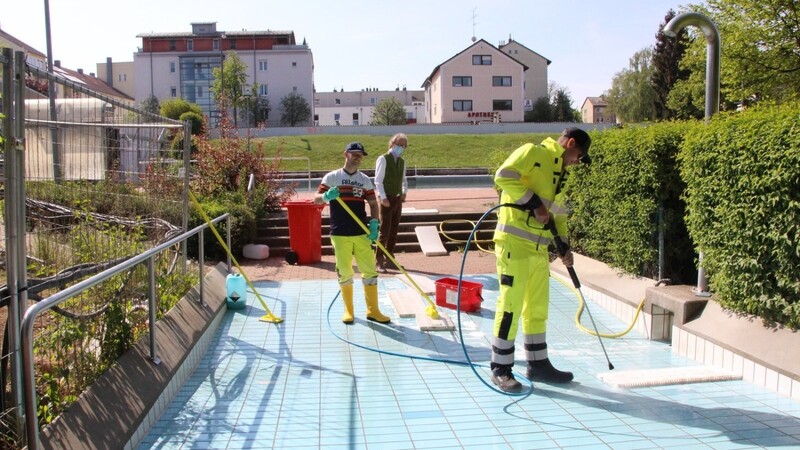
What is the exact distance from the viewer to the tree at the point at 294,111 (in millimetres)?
70500

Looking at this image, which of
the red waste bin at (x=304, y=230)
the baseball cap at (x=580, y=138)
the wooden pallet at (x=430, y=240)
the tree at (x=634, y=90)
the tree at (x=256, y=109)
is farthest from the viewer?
the tree at (x=256, y=109)

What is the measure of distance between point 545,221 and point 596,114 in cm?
10967

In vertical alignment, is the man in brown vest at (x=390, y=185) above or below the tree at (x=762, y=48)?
below

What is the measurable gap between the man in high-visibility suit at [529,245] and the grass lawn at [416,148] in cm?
3137

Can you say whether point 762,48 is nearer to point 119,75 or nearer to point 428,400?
point 428,400

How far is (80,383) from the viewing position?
3.99m

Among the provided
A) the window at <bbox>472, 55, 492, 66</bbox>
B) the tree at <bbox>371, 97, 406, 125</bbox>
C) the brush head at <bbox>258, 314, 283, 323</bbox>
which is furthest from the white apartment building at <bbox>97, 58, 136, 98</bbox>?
the brush head at <bbox>258, 314, 283, 323</bbox>

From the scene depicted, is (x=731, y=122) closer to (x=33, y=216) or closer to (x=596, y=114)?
(x=33, y=216)

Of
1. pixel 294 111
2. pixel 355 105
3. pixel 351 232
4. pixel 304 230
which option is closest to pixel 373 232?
pixel 351 232

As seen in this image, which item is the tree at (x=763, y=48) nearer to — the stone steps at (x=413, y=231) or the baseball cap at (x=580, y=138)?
the stone steps at (x=413, y=231)

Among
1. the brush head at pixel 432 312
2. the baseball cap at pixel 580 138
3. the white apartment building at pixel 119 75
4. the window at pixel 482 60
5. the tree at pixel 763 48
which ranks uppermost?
the white apartment building at pixel 119 75

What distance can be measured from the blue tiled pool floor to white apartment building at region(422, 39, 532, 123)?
204ft

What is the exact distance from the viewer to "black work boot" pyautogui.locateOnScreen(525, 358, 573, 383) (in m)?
5.36

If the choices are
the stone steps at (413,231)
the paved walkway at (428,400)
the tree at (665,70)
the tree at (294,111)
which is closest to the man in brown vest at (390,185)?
the stone steps at (413,231)
